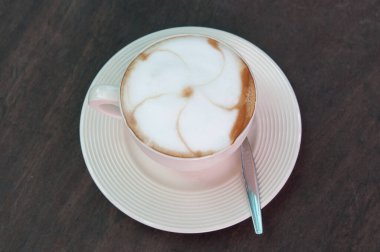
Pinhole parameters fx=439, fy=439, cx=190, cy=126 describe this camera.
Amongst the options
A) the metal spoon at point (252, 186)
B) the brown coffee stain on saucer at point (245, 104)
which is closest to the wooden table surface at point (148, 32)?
the metal spoon at point (252, 186)

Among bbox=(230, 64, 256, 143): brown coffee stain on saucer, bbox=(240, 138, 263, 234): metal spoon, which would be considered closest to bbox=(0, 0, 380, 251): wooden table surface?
bbox=(240, 138, 263, 234): metal spoon

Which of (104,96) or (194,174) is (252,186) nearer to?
(194,174)

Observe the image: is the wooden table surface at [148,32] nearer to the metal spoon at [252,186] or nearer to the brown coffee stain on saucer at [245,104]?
the metal spoon at [252,186]

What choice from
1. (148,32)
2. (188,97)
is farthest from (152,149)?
(148,32)

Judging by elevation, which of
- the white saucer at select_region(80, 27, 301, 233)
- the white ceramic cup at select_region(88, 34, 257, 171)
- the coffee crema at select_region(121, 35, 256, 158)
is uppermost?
the coffee crema at select_region(121, 35, 256, 158)

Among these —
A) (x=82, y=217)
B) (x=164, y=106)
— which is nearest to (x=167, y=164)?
(x=164, y=106)

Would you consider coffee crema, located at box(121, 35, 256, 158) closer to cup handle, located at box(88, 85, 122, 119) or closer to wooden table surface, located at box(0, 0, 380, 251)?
cup handle, located at box(88, 85, 122, 119)
